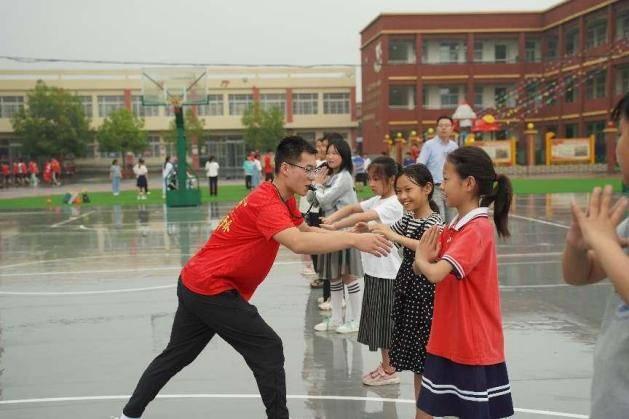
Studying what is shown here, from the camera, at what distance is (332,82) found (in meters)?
70.9

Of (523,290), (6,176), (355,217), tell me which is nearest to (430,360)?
(355,217)

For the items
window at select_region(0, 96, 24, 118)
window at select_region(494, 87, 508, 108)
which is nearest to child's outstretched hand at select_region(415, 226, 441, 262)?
window at select_region(494, 87, 508, 108)

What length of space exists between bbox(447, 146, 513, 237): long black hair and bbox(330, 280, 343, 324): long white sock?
3.41 meters

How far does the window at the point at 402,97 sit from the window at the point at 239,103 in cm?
1823

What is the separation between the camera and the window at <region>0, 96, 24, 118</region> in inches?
2625

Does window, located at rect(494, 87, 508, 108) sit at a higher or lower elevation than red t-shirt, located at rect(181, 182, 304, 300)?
higher

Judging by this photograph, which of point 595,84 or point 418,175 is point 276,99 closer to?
point 595,84

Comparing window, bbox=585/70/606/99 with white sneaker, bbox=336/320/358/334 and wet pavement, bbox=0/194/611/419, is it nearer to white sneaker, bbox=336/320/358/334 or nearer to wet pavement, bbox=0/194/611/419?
wet pavement, bbox=0/194/611/419

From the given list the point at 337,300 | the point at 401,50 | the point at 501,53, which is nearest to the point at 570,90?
the point at 501,53

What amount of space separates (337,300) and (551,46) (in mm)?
52906

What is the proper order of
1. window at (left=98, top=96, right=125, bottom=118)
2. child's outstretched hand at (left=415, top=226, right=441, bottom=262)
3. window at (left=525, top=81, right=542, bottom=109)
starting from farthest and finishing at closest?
window at (left=98, top=96, right=125, bottom=118) < window at (left=525, top=81, right=542, bottom=109) < child's outstretched hand at (left=415, top=226, right=441, bottom=262)

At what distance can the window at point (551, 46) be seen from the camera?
5430cm

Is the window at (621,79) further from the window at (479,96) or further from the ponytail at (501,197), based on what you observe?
the ponytail at (501,197)

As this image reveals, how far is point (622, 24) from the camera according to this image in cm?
4456
